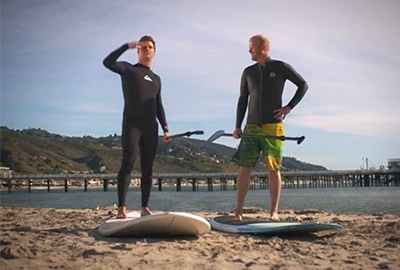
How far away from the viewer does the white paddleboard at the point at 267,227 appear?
5.20 metres

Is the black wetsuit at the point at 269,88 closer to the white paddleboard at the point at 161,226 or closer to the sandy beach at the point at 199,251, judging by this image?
the sandy beach at the point at 199,251

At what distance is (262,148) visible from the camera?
243 inches

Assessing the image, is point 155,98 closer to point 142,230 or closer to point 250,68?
point 250,68

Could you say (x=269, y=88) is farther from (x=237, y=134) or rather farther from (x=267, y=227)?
(x=267, y=227)

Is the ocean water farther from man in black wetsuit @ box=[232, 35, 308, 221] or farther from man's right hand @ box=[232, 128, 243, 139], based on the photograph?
man's right hand @ box=[232, 128, 243, 139]

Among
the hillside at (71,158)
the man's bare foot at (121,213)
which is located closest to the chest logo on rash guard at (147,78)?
the man's bare foot at (121,213)

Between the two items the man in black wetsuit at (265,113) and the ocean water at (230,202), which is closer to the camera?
the man in black wetsuit at (265,113)

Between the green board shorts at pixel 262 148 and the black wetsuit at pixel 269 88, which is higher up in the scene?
the black wetsuit at pixel 269 88

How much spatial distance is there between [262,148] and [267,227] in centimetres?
131

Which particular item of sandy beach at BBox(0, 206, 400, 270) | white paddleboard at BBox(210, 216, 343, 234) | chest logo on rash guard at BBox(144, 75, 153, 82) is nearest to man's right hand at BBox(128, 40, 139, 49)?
chest logo on rash guard at BBox(144, 75, 153, 82)

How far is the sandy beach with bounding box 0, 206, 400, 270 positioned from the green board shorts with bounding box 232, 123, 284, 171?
49.8 inches

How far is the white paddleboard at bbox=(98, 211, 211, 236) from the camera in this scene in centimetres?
474

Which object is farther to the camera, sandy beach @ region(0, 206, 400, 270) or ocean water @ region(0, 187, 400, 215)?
ocean water @ region(0, 187, 400, 215)

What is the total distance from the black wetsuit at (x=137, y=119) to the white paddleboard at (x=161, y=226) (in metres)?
0.75
